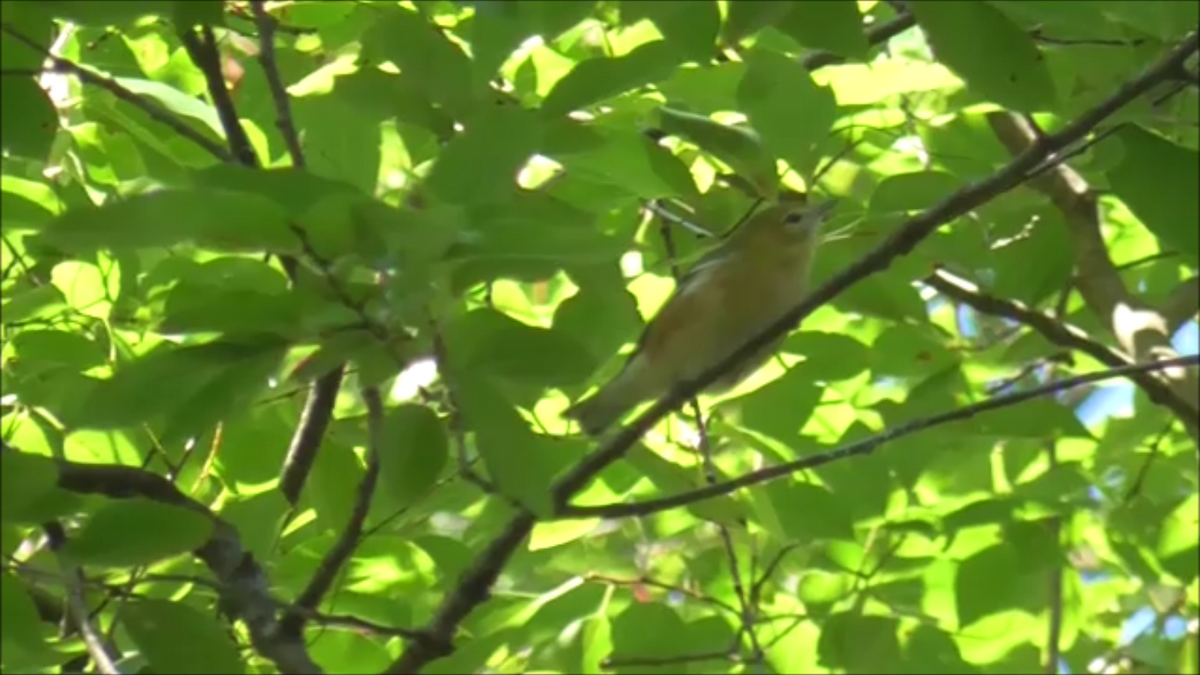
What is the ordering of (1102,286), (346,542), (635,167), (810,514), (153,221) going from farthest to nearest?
(1102,286)
(810,514)
(346,542)
(635,167)
(153,221)

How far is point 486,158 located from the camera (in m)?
1.13

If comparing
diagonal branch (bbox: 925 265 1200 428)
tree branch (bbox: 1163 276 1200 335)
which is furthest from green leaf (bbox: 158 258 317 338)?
tree branch (bbox: 1163 276 1200 335)

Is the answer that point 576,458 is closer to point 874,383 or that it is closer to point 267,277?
point 267,277

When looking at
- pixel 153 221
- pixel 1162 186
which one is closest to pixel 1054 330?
pixel 1162 186

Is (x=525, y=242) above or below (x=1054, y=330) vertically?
above

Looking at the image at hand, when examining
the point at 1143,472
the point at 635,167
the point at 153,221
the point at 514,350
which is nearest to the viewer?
the point at 153,221

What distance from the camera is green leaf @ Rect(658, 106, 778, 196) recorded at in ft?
4.99

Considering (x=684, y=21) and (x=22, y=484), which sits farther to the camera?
(x=684, y=21)

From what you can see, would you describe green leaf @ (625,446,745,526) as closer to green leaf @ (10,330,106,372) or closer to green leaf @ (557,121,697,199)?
green leaf @ (557,121,697,199)

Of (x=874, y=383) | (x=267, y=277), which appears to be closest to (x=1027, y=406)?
(x=874, y=383)

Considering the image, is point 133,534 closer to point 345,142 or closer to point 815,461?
point 345,142

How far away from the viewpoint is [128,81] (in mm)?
1523

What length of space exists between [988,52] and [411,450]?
54 centimetres

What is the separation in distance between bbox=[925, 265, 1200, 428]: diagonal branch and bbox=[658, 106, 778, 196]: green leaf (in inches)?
41.0
